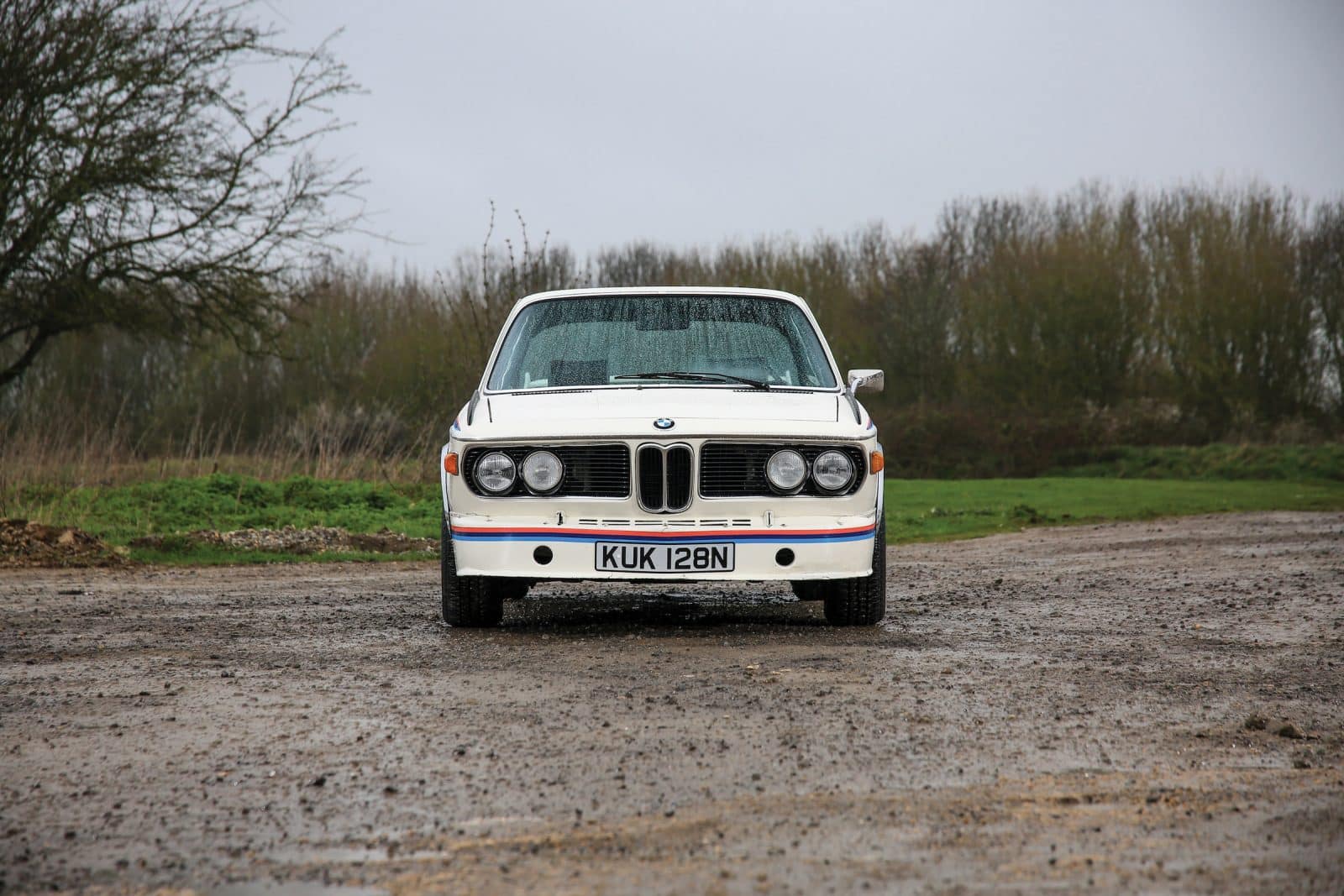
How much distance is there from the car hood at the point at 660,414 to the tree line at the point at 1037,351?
26.2 meters

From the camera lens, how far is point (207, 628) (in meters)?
7.82

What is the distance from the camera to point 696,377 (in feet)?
26.1

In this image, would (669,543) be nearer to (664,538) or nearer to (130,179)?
(664,538)

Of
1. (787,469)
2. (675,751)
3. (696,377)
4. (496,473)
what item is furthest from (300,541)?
(675,751)

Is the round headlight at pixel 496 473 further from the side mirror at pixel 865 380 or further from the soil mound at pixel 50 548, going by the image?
the soil mound at pixel 50 548

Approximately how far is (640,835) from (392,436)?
58.6 ft

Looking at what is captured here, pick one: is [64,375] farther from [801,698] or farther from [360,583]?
[801,698]

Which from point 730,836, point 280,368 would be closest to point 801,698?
point 730,836

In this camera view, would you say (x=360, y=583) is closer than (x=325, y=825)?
No

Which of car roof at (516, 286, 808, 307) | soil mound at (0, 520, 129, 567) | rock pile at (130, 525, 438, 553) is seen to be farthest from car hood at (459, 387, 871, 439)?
rock pile at (130, 525, 438, 553)

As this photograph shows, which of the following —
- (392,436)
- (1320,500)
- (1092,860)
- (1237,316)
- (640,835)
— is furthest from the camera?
(1237,316)

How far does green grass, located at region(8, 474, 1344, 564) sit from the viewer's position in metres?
14.1

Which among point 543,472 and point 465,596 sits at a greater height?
point 543,472

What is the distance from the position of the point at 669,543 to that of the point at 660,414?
0.69 m
